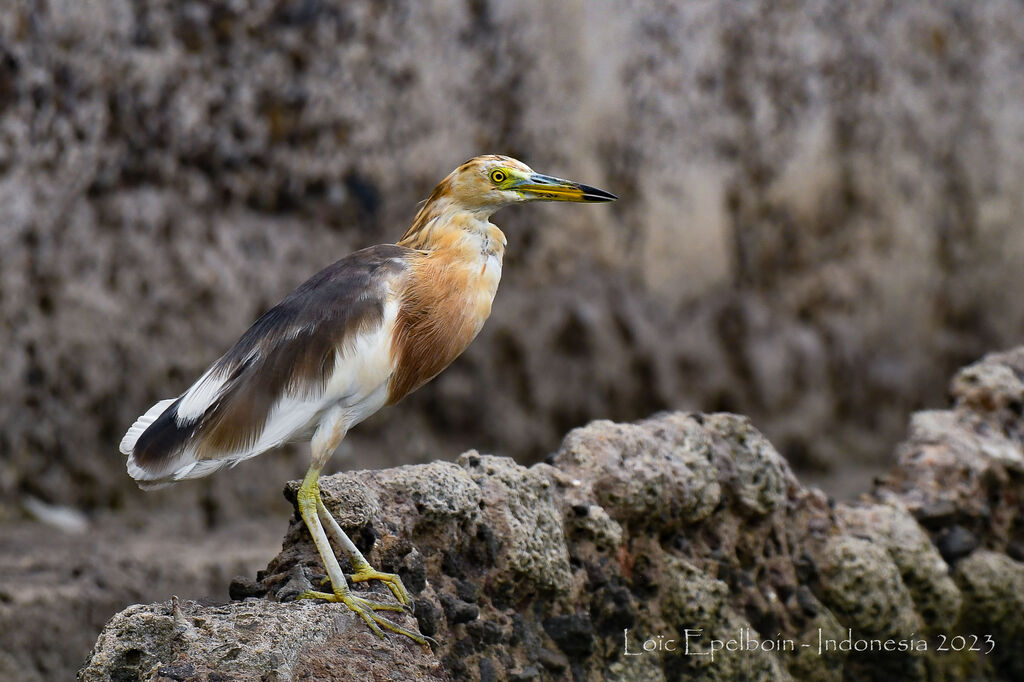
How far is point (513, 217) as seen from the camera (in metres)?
8.05

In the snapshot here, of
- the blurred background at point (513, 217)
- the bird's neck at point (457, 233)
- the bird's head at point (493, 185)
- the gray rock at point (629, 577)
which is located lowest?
the gray rock at point (629, 577)

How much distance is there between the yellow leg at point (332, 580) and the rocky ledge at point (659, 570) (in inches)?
1.3

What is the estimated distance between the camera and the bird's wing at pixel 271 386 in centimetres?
314

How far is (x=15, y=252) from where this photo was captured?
6.70m

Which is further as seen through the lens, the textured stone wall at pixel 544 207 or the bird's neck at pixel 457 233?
the textured stone wall at pixel 544 207

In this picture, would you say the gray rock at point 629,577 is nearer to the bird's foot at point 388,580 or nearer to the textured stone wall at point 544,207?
the bird's foot at point 388,580

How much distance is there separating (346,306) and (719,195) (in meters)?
5.61

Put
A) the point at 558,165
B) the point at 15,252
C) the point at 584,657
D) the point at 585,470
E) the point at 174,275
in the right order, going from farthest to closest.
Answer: the point at 558,165 → the point at 174,275 → the point at 15,252 → the point at 585,470 → the point at 584,657

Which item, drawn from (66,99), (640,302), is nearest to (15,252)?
(66,99)

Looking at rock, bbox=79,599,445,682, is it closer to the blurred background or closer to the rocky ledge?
the rocky ledge

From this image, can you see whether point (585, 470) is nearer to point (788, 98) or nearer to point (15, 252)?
point (15, 252)

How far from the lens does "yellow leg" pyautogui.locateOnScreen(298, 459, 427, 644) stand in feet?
9.62

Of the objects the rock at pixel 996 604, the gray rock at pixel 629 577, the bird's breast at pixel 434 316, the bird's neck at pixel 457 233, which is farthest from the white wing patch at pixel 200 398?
the rock at pixel 996 604

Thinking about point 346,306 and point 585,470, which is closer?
point 346,306
